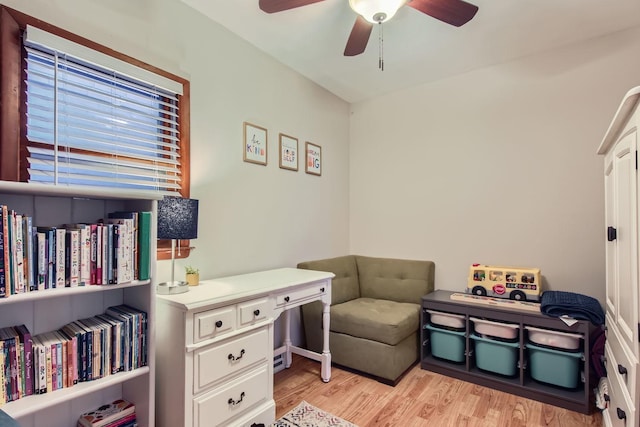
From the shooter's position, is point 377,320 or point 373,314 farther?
point 373,314

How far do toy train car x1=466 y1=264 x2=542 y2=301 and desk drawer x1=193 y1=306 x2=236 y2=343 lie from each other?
6.53 feet

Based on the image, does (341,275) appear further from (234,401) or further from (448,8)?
(448,8)

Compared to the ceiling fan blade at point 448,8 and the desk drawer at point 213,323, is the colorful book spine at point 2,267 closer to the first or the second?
the desk drawer at point 213,323

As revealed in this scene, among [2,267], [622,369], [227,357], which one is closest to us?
[2,267]

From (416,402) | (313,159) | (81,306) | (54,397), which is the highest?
(313,159)


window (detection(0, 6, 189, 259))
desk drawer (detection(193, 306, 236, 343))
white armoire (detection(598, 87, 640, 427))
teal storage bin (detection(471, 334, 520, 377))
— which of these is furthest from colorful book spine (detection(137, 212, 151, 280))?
teal storage bin (detection(471, 334, 520, 377))

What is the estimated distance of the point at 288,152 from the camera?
2.86m

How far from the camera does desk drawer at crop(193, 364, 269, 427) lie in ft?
5.20

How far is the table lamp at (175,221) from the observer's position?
5.55 ft

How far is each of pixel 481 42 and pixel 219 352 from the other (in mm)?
2764

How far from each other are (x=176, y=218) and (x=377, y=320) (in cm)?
159

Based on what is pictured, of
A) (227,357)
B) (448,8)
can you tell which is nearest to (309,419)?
(227,357)

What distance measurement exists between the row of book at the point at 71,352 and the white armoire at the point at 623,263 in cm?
197

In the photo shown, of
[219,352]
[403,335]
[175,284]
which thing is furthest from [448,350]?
[175,284]
